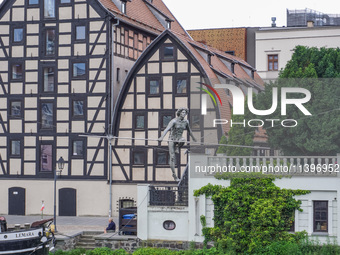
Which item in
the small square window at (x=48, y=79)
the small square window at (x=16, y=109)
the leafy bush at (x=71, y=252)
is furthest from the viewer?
the small square window at (x=16, y=109)

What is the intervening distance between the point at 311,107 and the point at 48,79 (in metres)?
15.8

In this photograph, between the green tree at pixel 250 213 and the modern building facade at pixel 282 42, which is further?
the modern building facade at pixel 282 42

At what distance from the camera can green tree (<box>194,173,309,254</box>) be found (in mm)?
32000

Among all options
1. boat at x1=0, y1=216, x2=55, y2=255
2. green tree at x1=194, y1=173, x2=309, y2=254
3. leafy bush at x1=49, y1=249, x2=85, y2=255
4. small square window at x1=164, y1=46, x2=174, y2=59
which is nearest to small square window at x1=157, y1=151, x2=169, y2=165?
small square window at x1=164, y1=46, x2=174, y2=59

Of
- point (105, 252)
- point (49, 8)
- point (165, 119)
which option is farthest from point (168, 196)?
point (49, 8)

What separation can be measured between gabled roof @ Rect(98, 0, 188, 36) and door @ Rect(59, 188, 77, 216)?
31.1 feet

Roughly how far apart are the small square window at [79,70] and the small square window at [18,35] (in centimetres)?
349

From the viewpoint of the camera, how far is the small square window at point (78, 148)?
151 feet

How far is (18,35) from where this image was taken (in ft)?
154

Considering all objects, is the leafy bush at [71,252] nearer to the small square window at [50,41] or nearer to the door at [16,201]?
the door at [16,201]

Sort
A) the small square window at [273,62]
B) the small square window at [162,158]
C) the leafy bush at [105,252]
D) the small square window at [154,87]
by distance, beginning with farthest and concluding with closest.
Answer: the small square window at [273,62]
the small square window at [154,87]
the small square window at [162,158]
the leafy bush at [105,252]

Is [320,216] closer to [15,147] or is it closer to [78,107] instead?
[78,107]

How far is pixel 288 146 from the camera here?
3812 centimetres

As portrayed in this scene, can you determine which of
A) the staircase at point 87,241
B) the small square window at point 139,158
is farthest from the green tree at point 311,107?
the staircase at point 87,241
